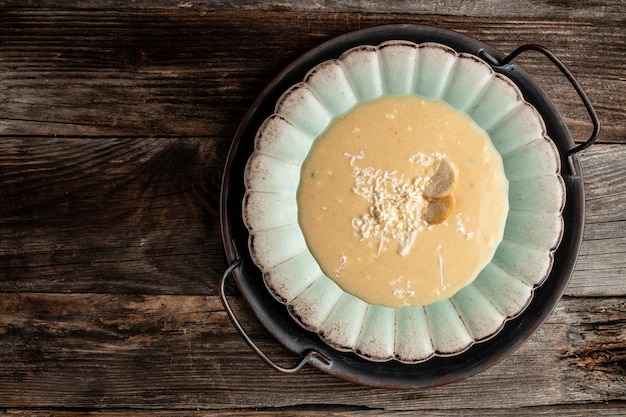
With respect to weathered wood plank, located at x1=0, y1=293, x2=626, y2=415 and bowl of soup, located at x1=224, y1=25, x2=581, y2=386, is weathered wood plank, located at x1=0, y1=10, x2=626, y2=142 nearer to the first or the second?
bowl of soup, located at x1=224, y1=25, x2=581, y2=386

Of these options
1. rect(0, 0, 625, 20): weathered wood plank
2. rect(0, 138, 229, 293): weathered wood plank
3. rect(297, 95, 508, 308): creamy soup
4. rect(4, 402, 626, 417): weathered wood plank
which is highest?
rect(0, 0, 625, 20): weathered wood plank

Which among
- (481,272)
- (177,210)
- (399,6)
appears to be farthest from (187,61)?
(481,272)

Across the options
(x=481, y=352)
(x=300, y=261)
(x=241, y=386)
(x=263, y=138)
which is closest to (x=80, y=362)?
Answer: (x=241, y=386)

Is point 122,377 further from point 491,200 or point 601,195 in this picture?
point 601,195

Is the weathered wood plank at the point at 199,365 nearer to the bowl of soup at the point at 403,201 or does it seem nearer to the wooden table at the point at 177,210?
the wooden table at the point at 177,210

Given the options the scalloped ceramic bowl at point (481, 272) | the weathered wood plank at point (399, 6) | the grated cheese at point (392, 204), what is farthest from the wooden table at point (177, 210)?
the grated cheese at point (392, 204)

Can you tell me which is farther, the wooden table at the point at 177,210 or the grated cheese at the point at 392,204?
the wooden table at the point at 177,210

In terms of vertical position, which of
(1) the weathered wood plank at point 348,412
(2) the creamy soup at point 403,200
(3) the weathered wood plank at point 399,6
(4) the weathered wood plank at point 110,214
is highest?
(3) the weathered wood plank at point 399,6

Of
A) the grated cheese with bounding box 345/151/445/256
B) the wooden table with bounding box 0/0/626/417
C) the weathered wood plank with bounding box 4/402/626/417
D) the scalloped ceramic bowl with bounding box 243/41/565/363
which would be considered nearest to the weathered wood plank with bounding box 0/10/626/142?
the wooden table with bounding box 0/0/626/417
